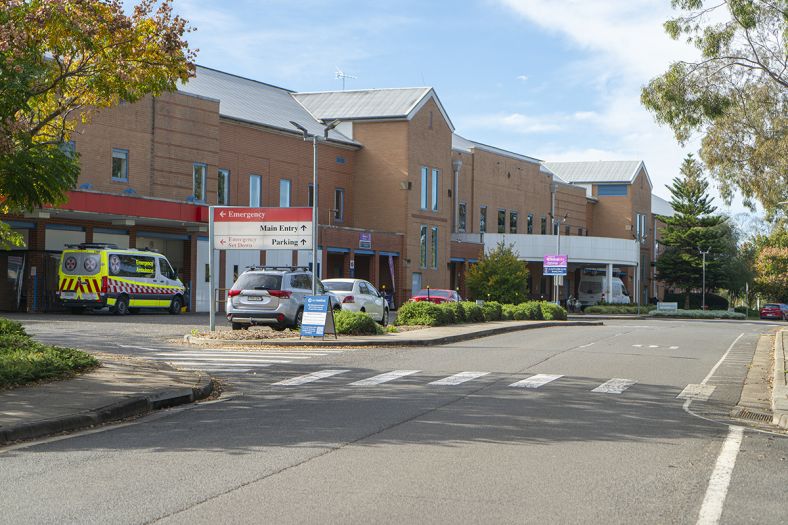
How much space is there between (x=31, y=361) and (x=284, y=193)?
135ft

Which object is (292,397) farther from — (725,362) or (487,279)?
(487,279)

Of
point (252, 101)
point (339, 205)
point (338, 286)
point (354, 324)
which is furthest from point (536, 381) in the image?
point (339, 205)

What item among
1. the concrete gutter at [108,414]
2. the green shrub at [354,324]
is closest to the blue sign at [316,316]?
the green shrub at [354,324]

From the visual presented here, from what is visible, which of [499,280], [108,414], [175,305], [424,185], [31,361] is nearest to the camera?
[108,414]

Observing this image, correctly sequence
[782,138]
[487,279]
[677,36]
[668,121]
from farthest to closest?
1. [487,279]
2. [782,138]
3. [668,121]
4. [677,36]

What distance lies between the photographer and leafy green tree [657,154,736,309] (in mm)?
86750

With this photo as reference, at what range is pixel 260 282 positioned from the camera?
86.7ft

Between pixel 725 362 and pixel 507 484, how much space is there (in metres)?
15.4

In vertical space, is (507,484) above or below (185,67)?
below

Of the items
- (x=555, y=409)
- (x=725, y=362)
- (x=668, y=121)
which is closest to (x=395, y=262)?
(x=668, y=121)

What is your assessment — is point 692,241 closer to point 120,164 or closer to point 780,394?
point 120,164

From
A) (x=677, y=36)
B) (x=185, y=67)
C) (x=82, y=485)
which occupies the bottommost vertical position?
(x=82, y=485)

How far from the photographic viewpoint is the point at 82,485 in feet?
25.6

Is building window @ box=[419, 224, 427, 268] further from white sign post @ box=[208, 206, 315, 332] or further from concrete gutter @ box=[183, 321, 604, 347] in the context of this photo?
white sign post @ box=[208, 206, 315, 332]
